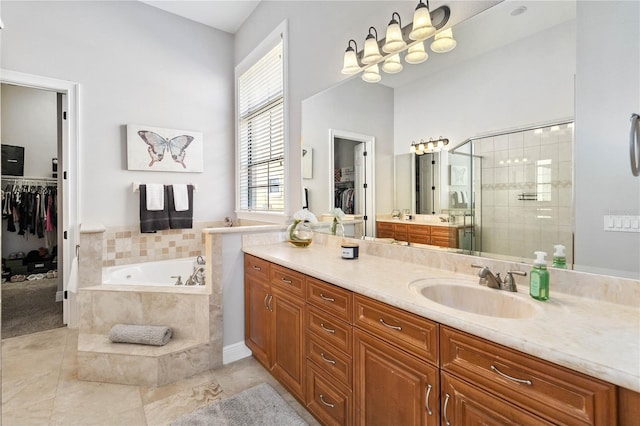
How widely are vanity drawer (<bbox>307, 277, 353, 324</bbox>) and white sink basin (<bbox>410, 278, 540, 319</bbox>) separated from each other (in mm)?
309

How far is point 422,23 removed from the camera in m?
1.62

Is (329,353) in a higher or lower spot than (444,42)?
lower

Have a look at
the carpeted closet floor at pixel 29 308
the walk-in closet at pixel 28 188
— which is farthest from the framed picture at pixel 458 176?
the walk-in closet at pixel 28 188

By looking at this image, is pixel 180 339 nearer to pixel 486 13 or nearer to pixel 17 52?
pixel 486 13

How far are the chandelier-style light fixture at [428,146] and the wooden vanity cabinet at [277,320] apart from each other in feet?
3.27

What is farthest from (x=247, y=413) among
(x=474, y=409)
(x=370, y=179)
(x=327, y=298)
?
(x=370, y=179)

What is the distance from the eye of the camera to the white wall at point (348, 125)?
6.33 feet

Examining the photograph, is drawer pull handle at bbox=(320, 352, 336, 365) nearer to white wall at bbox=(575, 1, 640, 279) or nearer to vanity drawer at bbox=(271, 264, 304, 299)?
vanity drawer at bbox=(271, 264, 304, 299)

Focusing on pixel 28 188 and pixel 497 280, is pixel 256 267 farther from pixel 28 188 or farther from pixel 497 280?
pixel 28 188

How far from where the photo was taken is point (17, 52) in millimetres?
2729

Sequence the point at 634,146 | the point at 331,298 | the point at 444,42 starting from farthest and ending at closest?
the point at 444,42 → the point at 331,298 → the point at 634,146

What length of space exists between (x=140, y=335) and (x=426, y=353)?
2009mm

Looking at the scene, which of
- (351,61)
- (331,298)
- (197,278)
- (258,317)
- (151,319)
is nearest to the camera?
(331,298)

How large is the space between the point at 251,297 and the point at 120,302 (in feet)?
3.36
